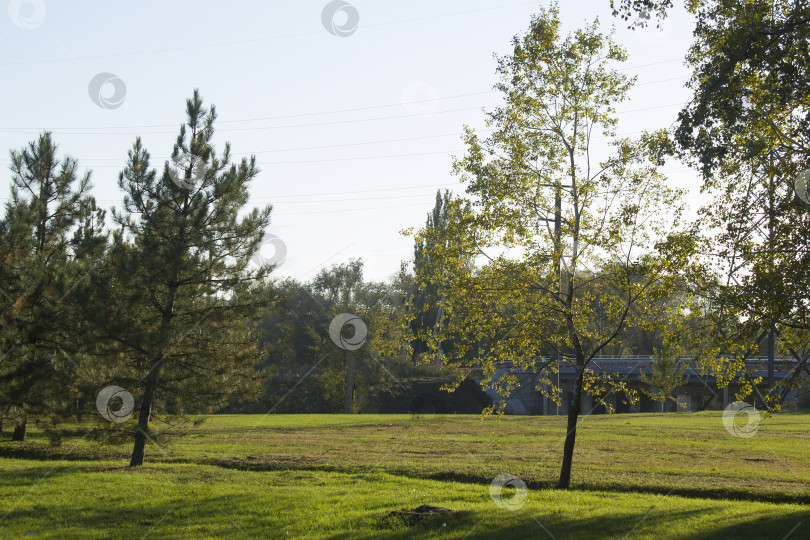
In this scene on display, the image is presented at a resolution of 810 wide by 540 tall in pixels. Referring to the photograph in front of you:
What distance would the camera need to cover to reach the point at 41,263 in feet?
72.3

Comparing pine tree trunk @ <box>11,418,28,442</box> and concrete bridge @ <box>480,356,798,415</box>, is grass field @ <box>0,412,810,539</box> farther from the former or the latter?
concrete bridge @ <box>480,356,798,415</box>

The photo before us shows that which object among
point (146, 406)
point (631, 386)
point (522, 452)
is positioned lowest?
point (522, 452)

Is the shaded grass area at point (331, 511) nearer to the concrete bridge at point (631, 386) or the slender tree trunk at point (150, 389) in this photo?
the slender tree trunk at point (150, 389)

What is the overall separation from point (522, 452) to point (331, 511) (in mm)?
11607

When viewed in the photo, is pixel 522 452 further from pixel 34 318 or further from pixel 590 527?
pixel 34 318

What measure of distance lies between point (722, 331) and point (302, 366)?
60981mm

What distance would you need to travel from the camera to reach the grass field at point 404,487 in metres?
11.8

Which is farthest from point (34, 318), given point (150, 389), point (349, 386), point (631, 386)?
point (631, 386)

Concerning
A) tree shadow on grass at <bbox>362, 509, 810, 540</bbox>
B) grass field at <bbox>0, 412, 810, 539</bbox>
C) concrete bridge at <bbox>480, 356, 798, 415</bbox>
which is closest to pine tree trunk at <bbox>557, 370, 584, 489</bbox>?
grass field at <bbox>0, 412, 810, 539</bbox>

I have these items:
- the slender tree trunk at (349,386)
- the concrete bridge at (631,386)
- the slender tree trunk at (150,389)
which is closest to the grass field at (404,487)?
the slender tree trunk at (150,389)

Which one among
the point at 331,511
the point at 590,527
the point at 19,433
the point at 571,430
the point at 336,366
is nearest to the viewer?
the point at 590,527

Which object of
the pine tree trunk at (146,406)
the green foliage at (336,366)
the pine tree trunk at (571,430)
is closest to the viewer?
the pine tree trunk at (571,430)

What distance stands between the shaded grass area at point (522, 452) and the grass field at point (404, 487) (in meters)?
0.07

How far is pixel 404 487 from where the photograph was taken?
16266mm
